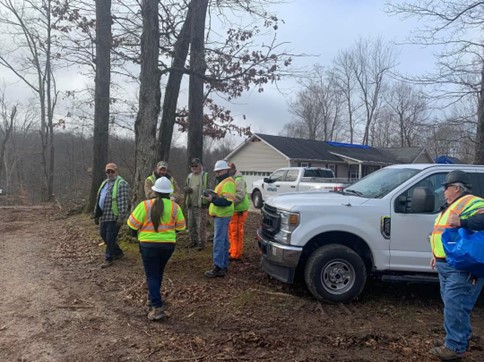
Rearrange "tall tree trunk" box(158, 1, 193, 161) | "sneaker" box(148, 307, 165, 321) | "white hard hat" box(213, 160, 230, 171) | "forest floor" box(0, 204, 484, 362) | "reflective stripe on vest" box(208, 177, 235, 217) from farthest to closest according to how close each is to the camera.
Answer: "tall tree trunk" box(158, 1, 193, 161), "white hard hat" box(213, 160, 230, 171), "reflective stripe on vest" box(208, 177, 235, 217), "sneaker" box(148, 307, 165, 321), "forest floor" box(0, 204, 484, 362)

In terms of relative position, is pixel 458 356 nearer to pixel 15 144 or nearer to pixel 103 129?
pixel 103 129

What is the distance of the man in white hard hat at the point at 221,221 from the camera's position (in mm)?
6598

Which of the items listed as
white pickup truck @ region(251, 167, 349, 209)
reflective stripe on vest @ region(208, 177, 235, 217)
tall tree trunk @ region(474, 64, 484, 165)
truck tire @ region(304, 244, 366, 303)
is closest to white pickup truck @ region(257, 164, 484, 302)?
truck tire @ region(304, 244, 366, 303)

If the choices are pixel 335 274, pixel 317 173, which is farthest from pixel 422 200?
pixel 317 173

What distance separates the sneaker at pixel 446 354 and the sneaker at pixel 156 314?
300 centimetres

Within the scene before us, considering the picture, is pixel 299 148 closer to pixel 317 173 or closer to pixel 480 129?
pixel 317 173

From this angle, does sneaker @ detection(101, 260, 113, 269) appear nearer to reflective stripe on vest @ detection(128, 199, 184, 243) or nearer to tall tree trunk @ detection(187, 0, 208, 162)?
reflective stripe on vest @ detection(128, 199, 184, 243)

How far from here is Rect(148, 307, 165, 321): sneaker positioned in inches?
193

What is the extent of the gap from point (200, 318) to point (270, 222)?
191cm

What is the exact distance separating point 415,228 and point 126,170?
69.1 ft

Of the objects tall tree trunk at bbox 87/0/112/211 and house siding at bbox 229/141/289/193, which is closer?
tall tree trunk at bbox 87/0/112/211

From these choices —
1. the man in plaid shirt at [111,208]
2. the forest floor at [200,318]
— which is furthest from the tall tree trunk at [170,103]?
the forest floor at [200,318]

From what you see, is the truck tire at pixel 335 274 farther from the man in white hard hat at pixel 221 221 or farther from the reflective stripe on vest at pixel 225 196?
the reflective stripe on vest at pixel 225 196

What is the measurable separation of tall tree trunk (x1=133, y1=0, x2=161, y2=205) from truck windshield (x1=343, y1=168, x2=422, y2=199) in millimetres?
4391
